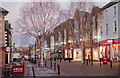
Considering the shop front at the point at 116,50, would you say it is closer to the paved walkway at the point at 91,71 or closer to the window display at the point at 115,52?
the window display at the point at 115,52

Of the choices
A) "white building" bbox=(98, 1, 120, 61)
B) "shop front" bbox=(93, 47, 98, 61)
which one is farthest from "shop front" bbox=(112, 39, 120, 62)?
"shop front" bbox=(93, 47, 98, 61)

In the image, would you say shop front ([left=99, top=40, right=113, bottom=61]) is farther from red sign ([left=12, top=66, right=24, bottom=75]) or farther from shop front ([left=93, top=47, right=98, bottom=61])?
red sign ([left=12, top=66, right=24, bottom=75])

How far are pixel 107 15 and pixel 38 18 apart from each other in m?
14.0

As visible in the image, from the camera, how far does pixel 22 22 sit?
43469mm

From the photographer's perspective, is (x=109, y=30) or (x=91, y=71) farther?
(x=109, y=30)

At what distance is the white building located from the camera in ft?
139

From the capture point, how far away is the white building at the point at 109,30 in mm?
42341

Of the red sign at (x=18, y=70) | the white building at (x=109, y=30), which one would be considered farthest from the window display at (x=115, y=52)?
the red sign at (x=18, y=70)

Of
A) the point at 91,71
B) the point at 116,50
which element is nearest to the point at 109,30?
the point at 116,50

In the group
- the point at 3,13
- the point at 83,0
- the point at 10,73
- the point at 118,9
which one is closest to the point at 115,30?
the point at 118,9

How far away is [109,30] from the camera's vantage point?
4503cm

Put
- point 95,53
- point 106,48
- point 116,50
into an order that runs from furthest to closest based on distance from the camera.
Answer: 1. point 95,53
2. point 106,48
3. point 116,50

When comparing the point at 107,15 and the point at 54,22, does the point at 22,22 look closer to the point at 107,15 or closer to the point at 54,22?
the point at 54,22

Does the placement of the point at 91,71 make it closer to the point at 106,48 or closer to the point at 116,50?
the point at 116,50
